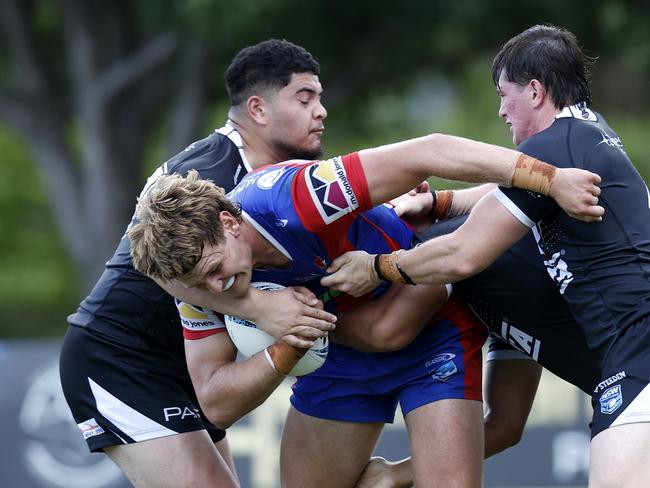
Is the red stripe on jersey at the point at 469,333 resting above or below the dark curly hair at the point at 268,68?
below

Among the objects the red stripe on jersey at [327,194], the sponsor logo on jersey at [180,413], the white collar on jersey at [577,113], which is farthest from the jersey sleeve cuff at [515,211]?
the sponsor logo on jersey at [180,413]

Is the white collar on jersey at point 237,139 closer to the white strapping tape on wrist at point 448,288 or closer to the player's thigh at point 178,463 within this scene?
the white strapping tape on wrist at point 448,288

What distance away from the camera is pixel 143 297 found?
5891mm

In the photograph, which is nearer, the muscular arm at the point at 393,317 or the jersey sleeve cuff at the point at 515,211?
the jersey sleeve cuff at the point at 515,211

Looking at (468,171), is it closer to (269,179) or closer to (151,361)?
(269,179)

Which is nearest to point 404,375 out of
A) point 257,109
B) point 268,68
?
point 257,109

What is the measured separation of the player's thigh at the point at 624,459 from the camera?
4.56m

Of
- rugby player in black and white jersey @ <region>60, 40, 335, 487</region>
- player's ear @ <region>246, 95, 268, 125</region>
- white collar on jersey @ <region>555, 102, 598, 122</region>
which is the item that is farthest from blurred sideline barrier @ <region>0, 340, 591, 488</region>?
white collar on jersey @ <region>555, 102, 598, 122</region>

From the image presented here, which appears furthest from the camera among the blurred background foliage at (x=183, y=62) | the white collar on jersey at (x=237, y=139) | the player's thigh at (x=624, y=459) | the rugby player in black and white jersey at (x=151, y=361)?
the blurred background foliage at (x=183, y=62)

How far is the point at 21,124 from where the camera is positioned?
1595cm

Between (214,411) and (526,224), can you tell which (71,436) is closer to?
(214,411)

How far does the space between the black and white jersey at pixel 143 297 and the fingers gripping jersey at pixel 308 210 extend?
1.99 feet

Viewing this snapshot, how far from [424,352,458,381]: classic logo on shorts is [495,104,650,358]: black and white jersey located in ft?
2.70

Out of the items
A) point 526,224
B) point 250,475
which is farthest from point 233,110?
point 250,475
